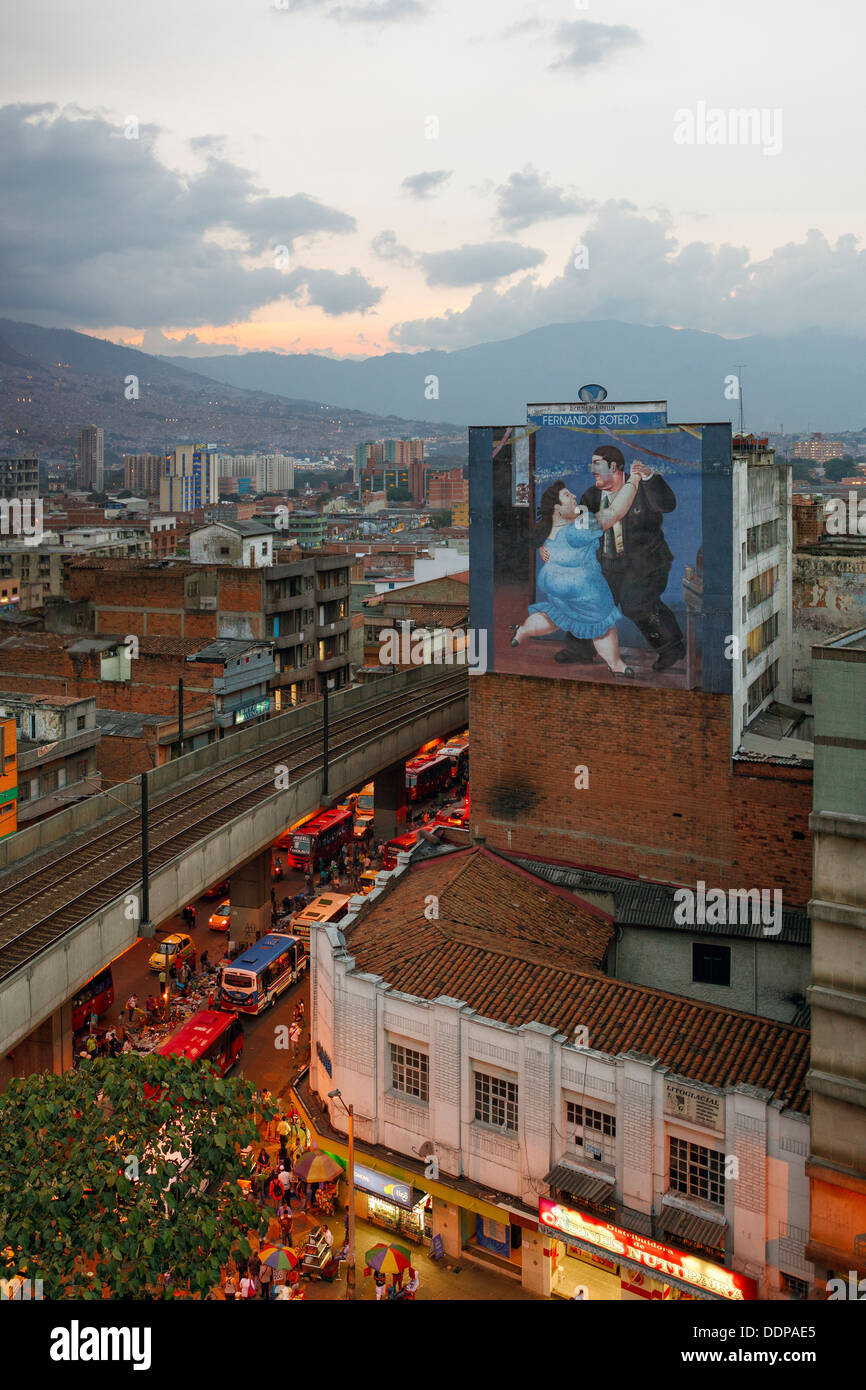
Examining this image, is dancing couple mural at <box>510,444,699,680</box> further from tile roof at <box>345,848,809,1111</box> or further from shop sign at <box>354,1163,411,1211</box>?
shop sign at <box>354,1163,411,1211</box>

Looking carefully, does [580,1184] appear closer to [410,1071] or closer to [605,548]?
[410,1071]

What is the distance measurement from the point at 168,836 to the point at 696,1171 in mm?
25615

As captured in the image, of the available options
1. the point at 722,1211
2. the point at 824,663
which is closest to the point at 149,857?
the point at 722,1211

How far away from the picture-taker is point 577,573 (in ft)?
124

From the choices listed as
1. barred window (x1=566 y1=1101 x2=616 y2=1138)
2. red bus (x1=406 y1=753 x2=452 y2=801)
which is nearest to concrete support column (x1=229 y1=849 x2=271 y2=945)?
red bus (x1=406 y1=753 x2=452 y2=801)

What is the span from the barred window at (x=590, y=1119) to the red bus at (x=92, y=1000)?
19.1m

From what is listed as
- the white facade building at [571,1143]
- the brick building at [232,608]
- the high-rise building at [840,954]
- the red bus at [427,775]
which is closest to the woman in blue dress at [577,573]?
the white facade building at [571,1143]

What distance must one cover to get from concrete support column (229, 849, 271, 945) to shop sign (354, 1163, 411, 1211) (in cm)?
2207

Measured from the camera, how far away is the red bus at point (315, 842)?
194 ft

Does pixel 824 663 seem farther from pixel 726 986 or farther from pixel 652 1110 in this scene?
pixel 726 986

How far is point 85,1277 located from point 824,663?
16.9 meters

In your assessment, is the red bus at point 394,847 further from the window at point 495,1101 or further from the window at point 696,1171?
the window at point 696,1171

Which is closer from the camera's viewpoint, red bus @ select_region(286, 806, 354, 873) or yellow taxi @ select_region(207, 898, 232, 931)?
yellow taxi @ select_region(207, 898, 232, 931)

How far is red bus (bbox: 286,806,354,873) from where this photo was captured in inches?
2327
